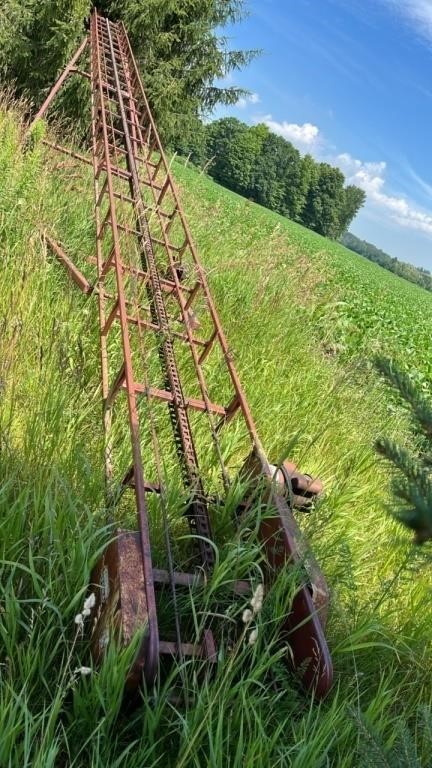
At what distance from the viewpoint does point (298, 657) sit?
83.1 inches

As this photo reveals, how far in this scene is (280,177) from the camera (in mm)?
97750

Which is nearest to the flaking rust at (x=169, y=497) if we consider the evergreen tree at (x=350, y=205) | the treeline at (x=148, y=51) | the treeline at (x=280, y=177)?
the treeline at (x=148, y=51)

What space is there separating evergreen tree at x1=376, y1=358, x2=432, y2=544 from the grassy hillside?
0.20ft

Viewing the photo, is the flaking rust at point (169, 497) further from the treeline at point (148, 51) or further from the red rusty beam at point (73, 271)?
the treeline at point (148, 51)

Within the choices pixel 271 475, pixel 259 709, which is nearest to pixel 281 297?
pixel 271 475

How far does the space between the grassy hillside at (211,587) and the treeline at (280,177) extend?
260ft

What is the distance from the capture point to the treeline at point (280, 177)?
87.2m

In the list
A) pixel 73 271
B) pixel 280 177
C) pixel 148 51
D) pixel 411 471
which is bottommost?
pixel 73 271

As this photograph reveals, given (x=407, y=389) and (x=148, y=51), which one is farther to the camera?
(x=148, y=51)

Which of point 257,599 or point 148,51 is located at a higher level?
point 148,51

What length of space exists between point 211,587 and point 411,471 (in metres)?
1.31

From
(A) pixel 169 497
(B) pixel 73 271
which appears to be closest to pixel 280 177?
(B) pixel 73 271

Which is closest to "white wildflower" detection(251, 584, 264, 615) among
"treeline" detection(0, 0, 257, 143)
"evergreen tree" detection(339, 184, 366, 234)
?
"treeline" detection(0, 0, 257, 143)

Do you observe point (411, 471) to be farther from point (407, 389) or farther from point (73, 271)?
point (73, 271)
